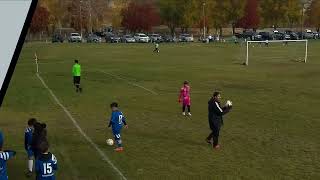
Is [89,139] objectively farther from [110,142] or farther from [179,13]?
[179,13]

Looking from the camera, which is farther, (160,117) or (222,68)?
(222,68)

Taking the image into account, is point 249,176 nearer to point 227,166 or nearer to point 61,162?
point 227,166

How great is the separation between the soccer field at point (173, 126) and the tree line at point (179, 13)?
6697cm

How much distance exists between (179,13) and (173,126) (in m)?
84.9

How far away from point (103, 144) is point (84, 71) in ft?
81.2

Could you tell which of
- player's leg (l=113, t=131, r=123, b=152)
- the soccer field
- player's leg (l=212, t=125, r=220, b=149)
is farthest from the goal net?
player's leg (l=113, t=131, r=123, b=152)

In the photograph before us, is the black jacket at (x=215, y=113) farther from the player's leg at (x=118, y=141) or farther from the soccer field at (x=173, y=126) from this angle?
the player's leg at (x=118, y=141)

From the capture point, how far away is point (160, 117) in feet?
57.8

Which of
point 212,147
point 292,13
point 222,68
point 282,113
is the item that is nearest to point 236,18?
point 292,13

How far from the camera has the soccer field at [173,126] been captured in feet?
34.6

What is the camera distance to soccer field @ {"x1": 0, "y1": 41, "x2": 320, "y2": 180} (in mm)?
10555

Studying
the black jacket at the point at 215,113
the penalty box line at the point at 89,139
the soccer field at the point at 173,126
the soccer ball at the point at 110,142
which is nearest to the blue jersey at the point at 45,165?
the soccer field at the point at 173,126

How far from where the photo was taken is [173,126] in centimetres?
1586

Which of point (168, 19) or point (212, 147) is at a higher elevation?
point (168, 19)
